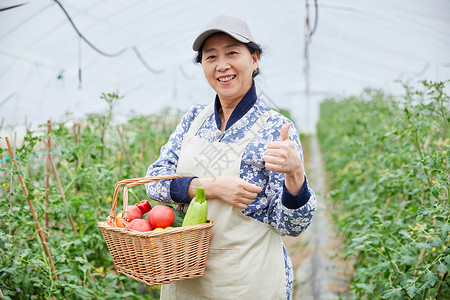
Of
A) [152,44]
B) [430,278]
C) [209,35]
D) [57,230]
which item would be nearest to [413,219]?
[430,278]

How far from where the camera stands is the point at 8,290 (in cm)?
167

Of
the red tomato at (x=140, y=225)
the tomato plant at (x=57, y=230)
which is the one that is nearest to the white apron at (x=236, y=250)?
the red tomato at (x=140, y=225)

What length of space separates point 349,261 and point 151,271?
270cm

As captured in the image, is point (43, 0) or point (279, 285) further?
point (43, 0)

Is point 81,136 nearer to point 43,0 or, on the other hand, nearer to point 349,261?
point 43,0

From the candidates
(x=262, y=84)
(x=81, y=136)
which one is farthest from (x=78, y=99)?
(x=262, y=84)

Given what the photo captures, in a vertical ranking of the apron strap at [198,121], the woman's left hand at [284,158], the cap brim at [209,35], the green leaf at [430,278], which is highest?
the cap brim at [209,35]

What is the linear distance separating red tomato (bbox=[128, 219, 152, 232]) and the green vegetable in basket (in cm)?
12

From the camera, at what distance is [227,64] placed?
4.66ft

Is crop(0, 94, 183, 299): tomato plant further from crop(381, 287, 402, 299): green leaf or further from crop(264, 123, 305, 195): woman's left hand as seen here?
crop(381, 287, 402, 299): green leaf

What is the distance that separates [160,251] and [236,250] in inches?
11.3

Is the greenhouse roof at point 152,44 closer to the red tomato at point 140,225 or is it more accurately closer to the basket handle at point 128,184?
the basket handle at point 128,184

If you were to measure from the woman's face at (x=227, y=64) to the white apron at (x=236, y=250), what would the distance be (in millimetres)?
148

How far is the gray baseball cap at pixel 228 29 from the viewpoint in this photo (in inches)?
54.0
